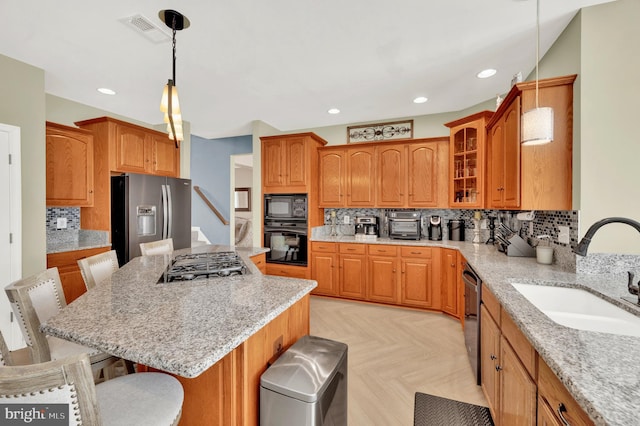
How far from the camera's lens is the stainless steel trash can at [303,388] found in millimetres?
1094

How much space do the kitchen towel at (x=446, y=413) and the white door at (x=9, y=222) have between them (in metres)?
3.48

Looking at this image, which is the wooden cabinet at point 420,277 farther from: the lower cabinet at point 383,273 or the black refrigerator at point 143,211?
the black refrigerator at point 143,211

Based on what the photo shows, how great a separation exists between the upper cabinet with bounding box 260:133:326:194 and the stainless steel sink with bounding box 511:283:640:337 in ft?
9.41

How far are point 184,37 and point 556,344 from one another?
2.91m

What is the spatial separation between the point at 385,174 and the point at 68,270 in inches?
154

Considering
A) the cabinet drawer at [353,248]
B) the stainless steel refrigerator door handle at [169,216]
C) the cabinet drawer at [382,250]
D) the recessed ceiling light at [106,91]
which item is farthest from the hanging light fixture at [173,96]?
the cabinet drawer at [382,250]

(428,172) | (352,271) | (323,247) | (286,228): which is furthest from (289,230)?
(428,172)

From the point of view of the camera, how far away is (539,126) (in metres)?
1.64

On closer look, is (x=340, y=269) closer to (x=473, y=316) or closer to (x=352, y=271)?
(x=352, y=271)

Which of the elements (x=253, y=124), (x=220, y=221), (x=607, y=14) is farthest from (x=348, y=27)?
(x=220, y=221)

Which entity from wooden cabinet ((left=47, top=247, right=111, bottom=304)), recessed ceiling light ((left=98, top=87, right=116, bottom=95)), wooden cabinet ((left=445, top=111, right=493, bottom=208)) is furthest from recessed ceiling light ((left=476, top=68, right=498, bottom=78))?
wooden cabinet ((left=47, top=247, right=111, bottom=304))

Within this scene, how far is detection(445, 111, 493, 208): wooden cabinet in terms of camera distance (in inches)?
125

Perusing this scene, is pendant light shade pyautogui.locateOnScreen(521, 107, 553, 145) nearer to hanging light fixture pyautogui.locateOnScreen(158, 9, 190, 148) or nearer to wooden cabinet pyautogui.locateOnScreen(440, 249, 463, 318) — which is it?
wooden cabinet pyautogui.locateOnScreen(440, 249, 463, 318)

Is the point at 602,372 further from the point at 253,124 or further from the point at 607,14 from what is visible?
the point at 253,124
